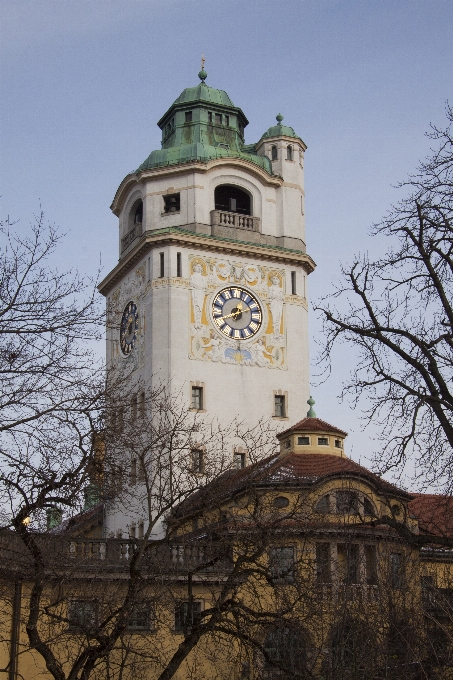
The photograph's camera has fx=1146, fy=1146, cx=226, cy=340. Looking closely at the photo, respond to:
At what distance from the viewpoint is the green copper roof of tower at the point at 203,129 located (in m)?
57.6

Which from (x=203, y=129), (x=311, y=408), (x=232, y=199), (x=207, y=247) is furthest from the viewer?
(x=203, y=129)

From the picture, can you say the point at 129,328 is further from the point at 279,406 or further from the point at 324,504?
the point at 324,504

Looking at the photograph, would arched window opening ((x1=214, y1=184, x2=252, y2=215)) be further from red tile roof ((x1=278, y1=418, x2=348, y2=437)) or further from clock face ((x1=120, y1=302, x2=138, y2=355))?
red tile roof ((x1=278, y1=418, x2=348, y2=437))

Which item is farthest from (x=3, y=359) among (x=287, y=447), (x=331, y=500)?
(x=287, y=447)

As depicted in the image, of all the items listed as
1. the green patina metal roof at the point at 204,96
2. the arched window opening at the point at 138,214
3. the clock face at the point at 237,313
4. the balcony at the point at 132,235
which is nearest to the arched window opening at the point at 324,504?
the clock face at the point at 237,313

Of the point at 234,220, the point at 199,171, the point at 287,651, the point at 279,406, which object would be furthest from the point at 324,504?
the point at 199,171

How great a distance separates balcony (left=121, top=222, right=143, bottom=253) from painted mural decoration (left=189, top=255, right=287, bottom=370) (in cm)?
419

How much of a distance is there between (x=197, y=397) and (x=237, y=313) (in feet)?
15.1

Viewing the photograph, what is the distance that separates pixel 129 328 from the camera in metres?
56.7

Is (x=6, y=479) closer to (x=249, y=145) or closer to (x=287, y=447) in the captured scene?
(x=287, y=447)

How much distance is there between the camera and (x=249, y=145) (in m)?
61.6

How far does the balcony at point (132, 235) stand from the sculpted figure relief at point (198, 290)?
14.2ft

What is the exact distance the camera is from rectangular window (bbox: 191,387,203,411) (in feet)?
173

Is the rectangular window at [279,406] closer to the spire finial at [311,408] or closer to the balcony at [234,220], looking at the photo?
the spire finial at [311,408]
